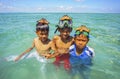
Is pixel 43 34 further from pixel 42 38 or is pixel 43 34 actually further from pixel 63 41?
pixel 63 41

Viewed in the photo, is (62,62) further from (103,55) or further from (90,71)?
(103,55)

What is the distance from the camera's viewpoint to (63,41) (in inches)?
220

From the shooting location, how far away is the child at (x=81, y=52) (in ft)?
16.0

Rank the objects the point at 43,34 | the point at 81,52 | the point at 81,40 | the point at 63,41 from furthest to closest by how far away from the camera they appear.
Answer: the point at 63,41
the point at 43,34
the point at 81,52
the point at 81,40

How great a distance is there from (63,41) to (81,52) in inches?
28.3

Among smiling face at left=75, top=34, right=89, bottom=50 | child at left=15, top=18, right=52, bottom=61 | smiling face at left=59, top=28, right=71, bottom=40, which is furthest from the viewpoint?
child at left=15, top=18, right=52, bottom=61


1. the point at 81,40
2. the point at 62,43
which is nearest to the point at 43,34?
the point at 62,43

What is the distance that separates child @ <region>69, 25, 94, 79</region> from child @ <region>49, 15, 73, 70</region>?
244 millimetres

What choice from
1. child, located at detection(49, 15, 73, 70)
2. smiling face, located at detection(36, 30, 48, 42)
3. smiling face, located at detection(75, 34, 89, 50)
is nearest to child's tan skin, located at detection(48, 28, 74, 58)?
child, located at detection(49, 15, 73, 70)

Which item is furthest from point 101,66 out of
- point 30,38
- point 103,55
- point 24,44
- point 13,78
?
point 30,38

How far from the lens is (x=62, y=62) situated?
559 centimetres

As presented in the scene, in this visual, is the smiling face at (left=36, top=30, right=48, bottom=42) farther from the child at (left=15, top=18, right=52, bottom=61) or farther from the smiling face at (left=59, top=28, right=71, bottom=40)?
the smiling face at (left=59, top=28, right=71, bottom=40)

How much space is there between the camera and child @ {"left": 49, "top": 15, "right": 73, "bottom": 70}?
5277mm

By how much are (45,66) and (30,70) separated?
611 mm
